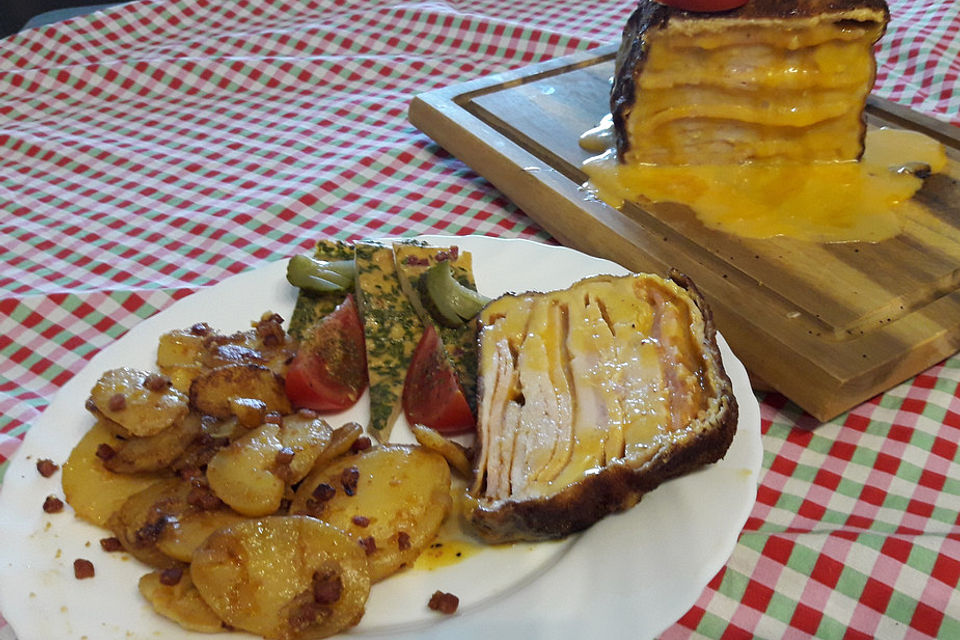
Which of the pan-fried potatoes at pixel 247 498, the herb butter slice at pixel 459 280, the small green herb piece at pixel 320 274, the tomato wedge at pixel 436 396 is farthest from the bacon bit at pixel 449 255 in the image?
the pan-fried potatoes at pixel 247 498

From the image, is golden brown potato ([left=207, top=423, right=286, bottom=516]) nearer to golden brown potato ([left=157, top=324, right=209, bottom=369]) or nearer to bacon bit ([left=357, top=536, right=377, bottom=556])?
bacon bit ([left=357, top=536, right=377, bottom=556])

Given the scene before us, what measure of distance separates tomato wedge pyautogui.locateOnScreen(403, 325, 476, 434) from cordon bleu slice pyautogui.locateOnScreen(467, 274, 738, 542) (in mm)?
88

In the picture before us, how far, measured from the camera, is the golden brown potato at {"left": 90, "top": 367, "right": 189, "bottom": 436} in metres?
2.10

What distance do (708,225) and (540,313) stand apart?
104 cm

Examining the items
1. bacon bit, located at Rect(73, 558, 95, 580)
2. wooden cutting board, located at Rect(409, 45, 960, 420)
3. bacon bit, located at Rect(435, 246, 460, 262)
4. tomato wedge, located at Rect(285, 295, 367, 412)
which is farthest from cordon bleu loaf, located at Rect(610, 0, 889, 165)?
bacon bit, located at Rect(73, 558, 95, 580)

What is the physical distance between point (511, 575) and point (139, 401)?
989mm

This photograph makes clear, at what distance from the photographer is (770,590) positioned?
2.09m

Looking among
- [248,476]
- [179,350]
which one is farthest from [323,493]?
[179,350]

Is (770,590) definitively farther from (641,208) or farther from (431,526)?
(641,208)

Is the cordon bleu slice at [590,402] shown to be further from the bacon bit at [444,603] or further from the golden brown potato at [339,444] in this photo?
the golden brown potato at [339,444]

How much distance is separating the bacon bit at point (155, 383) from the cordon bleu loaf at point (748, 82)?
2.15m

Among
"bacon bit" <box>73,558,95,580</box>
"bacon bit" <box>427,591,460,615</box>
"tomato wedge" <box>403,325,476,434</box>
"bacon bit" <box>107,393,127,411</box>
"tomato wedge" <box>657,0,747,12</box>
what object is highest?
"tomato wedge" <box>657,0,747,12</box>

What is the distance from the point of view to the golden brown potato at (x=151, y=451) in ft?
6.81

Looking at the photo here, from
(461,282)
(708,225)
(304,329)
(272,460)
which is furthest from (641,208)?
(272,460)
